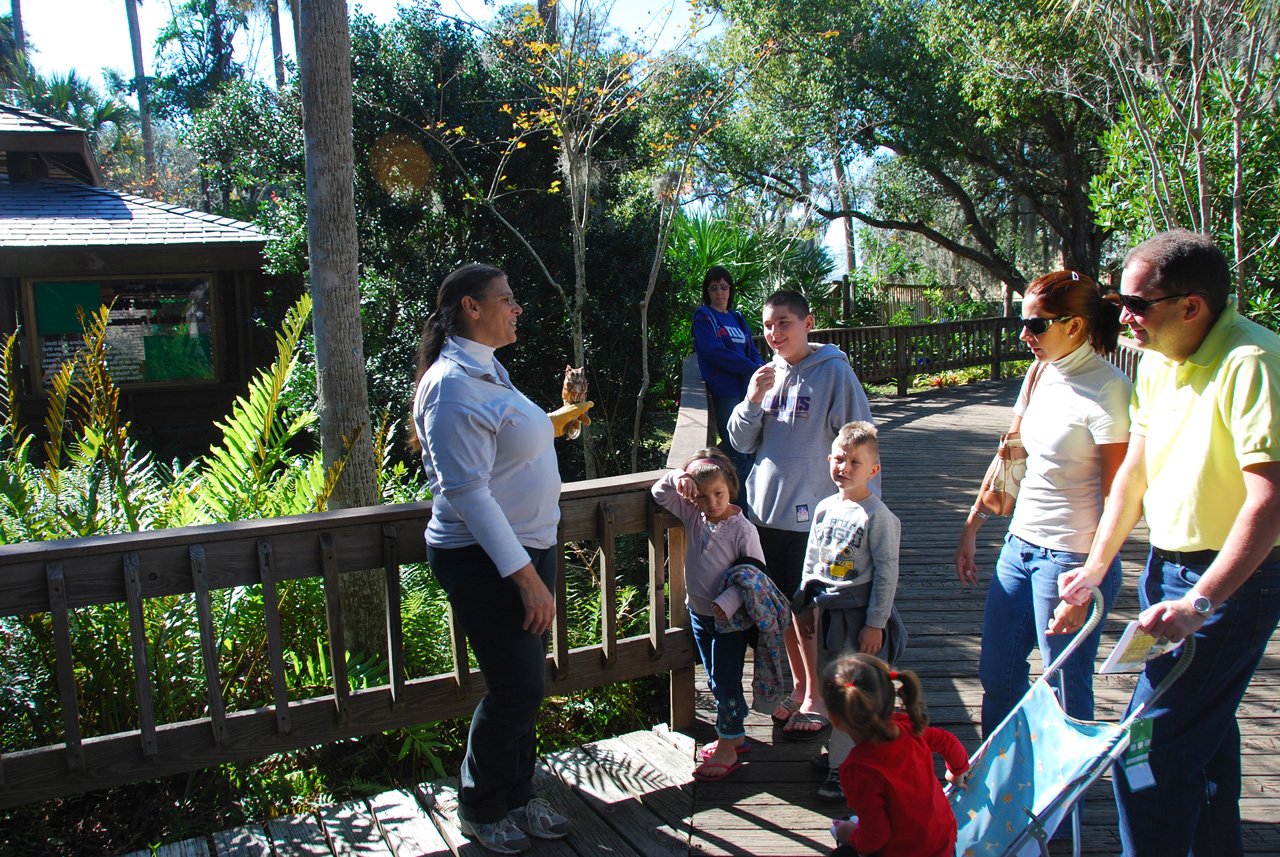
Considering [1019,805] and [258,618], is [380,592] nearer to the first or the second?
[258,618]

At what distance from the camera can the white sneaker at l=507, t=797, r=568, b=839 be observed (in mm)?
2615

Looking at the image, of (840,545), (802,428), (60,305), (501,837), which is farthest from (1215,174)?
(60,305)

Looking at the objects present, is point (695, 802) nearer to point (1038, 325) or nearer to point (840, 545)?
point (840, 545)

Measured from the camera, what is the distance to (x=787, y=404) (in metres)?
3.16

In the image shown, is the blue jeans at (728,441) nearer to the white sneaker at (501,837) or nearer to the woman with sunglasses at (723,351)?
the woman with sunglasses at (723,351)

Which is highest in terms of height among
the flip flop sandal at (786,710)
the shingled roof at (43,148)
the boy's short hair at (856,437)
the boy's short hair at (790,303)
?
the shingled roof at (43,148)

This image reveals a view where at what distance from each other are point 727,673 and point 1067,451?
1269 mm

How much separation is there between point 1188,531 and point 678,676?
187cm

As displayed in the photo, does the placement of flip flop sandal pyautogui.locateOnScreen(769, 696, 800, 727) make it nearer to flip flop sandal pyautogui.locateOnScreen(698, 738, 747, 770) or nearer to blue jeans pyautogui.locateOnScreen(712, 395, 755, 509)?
flip flop sandal pyautogui.locateOnScreen(698, 738, 747, 770)

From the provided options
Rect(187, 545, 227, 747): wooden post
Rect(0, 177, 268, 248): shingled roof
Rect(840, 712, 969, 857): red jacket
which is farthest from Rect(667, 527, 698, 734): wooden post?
Rect(0, 177, 268, 248): shingled roof

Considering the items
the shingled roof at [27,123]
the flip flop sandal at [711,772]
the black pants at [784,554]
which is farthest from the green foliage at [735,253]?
the flip flop sandal at [711,772]

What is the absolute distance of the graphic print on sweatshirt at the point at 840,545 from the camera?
2660 millimetres

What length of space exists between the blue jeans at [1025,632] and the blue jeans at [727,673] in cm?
76

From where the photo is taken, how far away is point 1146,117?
9.53 metres
